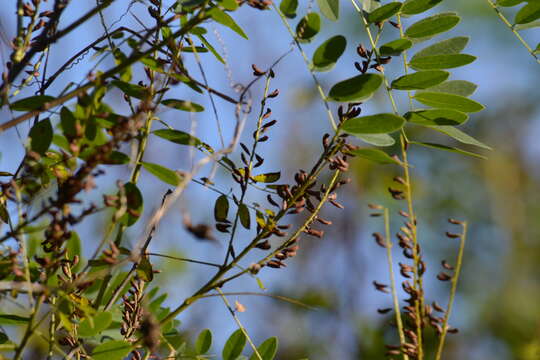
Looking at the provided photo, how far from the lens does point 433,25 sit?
2.62ft

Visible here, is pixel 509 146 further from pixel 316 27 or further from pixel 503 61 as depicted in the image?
pixel 316 27

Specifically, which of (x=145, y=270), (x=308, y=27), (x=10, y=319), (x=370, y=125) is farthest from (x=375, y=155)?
(x=10, y=319)

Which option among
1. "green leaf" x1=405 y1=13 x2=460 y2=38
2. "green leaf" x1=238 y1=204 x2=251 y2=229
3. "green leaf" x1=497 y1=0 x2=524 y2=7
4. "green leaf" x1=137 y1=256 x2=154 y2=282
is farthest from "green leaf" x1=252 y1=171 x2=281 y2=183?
"green leaf" x1=497 y1=0 x2=524 y2=7

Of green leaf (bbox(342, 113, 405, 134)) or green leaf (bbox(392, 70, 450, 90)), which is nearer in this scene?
green leaf (bbox(342, 113, 405, 134))

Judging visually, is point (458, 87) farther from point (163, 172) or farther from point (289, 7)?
point (163, 172)

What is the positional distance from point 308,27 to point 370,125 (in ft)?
0.38

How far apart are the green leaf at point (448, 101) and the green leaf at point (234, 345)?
0.35 m

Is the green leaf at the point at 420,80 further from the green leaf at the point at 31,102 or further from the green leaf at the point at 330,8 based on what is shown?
the green leaf at the point at 31,102

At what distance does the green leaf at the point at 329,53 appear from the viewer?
688 mm

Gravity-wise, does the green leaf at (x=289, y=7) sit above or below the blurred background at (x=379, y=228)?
above

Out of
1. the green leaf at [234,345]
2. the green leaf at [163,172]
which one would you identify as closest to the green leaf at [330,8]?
the green leaf at [163,172]

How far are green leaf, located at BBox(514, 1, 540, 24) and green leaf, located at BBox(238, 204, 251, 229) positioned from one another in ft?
1.42

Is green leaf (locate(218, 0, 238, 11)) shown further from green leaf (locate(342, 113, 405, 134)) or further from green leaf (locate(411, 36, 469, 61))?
green leaf (locate(411, 36, 469, 61))

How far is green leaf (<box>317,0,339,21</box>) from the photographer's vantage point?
74cm
